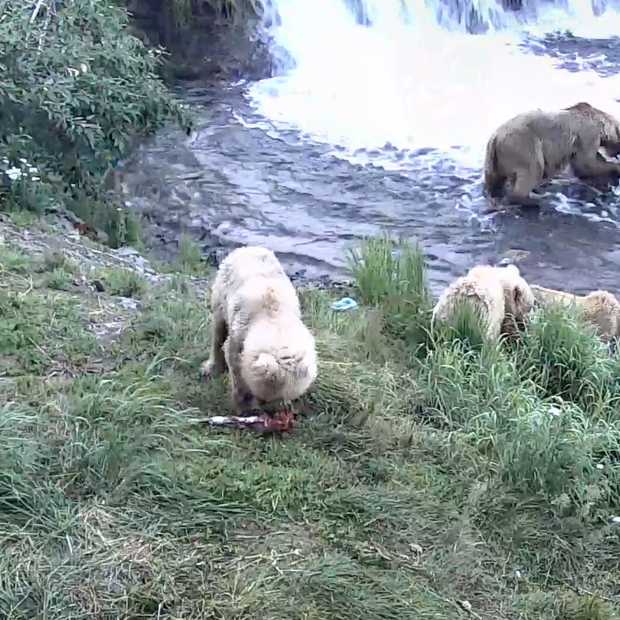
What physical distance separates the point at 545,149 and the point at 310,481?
20.3ft

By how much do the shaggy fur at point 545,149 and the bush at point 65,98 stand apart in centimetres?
293

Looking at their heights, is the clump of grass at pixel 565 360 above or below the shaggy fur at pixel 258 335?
below

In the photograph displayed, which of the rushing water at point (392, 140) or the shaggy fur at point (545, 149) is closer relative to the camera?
the rushing water at point (392, 140)

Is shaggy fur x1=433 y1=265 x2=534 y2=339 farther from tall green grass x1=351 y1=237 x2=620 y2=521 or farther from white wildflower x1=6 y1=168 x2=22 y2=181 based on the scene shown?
white wildflower x1=6 y1=168 x2=22 y2=181

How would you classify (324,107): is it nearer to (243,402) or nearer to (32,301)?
(32,301)

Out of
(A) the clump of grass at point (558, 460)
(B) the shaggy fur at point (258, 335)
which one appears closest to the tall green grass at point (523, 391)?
(A) the clump of grass at point (558, 460)

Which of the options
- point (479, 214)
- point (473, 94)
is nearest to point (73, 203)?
point (479, 214)

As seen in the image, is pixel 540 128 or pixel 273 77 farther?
pixel 273 77

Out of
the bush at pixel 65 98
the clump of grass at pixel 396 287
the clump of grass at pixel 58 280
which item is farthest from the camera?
the bush at pixel 65 98

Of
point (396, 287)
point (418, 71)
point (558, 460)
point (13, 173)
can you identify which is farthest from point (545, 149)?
point (558, 460)

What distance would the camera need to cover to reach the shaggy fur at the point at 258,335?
4.41 meters

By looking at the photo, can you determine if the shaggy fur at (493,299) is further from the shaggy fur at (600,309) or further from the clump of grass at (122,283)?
the clump of grass at (122,283)

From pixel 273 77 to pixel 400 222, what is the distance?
4925 mm

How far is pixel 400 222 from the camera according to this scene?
9656 millimetres
